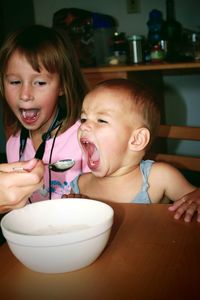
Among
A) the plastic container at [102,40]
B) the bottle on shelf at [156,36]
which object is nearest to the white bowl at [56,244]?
the bottle on shelf at [156,36]

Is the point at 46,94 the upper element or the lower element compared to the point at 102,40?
lower

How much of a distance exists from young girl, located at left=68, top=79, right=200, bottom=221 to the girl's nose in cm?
34

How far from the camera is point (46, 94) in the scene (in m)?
1.39

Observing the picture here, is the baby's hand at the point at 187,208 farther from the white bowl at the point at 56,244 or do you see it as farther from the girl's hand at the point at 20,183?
the girl's hand at the point at 20,183

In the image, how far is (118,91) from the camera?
108 cm

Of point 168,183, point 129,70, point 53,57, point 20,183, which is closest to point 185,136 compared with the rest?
point 168,183

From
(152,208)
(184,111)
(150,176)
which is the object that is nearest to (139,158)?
(150,176)

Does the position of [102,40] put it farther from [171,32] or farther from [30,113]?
[30,113]

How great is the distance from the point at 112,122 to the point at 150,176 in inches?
9.7

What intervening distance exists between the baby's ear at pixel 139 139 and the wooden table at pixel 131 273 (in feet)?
1.25

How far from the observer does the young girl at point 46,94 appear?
138 centimetres

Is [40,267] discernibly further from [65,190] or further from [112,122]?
[65,190]

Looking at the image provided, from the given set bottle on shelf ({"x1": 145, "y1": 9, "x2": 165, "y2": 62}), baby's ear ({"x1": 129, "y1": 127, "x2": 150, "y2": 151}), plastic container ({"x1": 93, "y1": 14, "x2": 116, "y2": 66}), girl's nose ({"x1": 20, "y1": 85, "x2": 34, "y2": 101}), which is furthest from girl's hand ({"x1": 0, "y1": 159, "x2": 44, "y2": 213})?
plastic container ({"x1": 93, "y1": 14, "x2": 116, "y2": 66})

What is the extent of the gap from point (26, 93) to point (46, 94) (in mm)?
83
